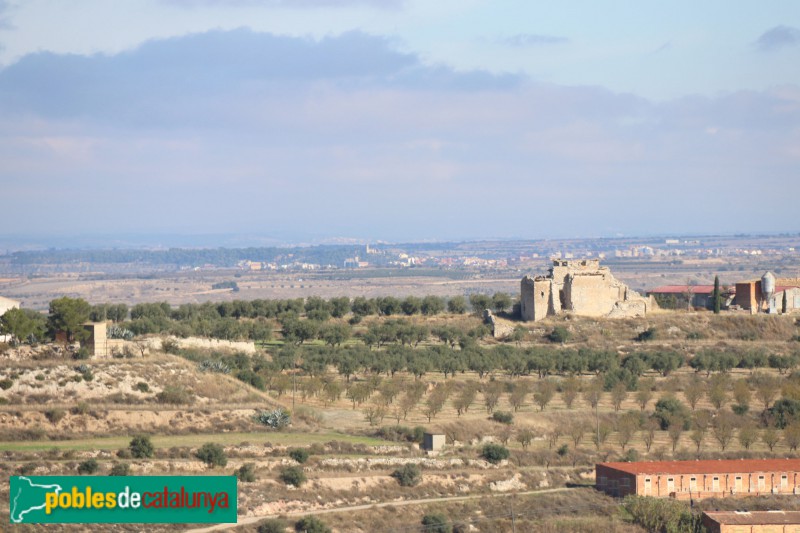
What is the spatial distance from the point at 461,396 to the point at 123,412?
49.2ft

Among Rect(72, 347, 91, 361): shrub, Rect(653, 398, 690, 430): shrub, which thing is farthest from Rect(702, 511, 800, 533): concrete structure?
Rect(72, 347, 91, 361): shrub

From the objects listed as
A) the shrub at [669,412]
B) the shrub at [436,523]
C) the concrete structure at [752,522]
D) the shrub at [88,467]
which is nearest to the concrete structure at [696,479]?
the concrete structure at [752,522]

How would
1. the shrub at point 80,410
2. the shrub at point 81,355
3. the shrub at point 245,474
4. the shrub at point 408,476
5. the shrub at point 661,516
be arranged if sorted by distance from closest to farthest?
the shrub at point 661,516
the shrub at point 245,474
the shrub at point 408,476
the shrub at point 80,410
the shrub at point 81,355

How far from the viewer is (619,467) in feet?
132

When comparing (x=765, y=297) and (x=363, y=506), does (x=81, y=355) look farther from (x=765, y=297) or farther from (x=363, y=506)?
(x=765, y=297)

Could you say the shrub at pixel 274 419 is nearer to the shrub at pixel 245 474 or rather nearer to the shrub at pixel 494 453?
the shrub at pixel 245 474

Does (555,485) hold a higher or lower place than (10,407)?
lower

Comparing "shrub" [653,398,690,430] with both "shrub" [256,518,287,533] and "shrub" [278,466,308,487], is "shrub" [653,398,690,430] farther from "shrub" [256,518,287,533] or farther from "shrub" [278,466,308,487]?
"shrub" [256,518,287,533]

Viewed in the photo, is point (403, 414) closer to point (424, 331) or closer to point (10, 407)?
point (10, 407)

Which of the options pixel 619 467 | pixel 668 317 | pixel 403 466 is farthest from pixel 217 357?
pixel 668 317

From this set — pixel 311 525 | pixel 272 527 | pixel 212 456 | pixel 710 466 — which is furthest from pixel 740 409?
pixel 272 527

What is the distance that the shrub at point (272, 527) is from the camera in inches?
1296

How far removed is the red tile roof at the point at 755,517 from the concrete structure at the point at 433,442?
9.94 meters

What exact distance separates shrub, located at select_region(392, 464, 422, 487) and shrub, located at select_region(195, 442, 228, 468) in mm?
5074
